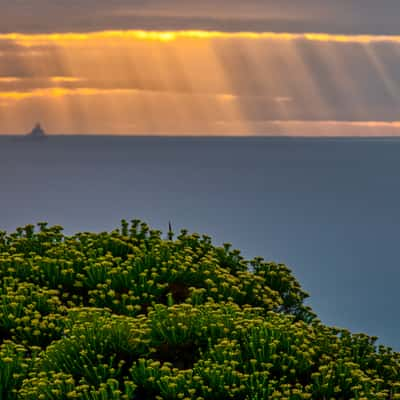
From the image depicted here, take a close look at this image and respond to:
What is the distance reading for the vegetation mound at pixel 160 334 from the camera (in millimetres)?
12992

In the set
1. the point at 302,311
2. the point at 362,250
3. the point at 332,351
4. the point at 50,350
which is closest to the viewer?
the point at 50,350

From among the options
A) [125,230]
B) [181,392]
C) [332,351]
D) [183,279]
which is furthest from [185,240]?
[181,392]

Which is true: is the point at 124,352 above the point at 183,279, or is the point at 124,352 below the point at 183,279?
below

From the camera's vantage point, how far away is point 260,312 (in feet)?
56.5

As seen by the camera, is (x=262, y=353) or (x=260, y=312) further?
(x=260, y=312)

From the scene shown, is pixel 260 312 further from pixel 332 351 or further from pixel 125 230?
pixel 125 230

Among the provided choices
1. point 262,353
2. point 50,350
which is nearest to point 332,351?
point 262,353

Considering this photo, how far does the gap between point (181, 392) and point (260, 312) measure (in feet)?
15.5

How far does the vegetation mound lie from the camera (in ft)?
42.6

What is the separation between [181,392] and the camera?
12.8 metres

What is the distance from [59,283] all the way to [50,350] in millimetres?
3915

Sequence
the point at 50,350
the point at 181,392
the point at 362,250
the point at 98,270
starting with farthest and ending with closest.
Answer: the point at 362,250 → the point at 98,270 → the point at 50,350 → the point at 181,392

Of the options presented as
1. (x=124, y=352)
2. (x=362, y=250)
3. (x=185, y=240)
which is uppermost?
(x=362, y=250)

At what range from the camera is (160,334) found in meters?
14.3
